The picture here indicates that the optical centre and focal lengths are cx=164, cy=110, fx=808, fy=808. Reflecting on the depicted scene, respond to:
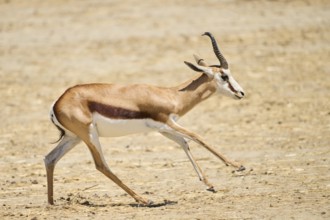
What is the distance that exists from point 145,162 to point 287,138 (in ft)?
8.94

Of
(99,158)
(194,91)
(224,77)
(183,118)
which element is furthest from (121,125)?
(183,118)

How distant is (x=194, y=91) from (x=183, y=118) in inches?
198

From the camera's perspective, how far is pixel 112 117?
10.4 meters

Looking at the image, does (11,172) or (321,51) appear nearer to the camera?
(11,172)

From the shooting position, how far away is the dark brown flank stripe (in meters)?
10.3

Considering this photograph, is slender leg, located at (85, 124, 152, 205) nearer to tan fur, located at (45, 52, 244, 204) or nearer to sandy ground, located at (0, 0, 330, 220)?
tan fur, located at (45, 52, 244, 204)

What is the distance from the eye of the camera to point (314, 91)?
17.4 m

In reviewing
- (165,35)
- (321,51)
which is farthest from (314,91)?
(165,35)

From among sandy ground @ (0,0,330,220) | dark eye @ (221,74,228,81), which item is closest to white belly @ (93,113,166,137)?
sandy ground @ (0,0,330,220)

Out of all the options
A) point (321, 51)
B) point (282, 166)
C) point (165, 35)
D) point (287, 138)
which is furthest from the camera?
point (165, 35)

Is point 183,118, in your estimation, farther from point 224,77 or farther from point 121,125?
point 121,125

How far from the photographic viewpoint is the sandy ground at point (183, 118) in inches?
411

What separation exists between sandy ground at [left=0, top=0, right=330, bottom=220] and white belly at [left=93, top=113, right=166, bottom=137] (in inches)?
36.1

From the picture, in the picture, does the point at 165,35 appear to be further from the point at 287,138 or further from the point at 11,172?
the point at 11,172
